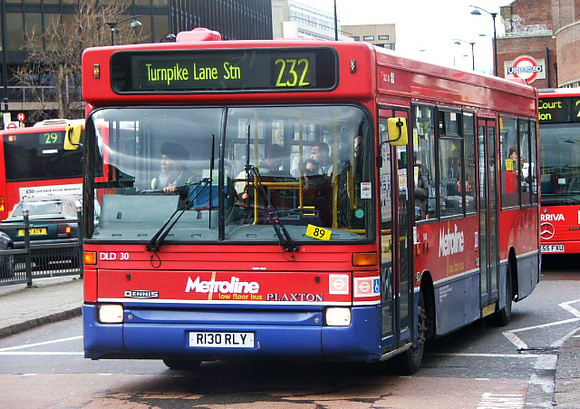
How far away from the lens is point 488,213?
45.1ft

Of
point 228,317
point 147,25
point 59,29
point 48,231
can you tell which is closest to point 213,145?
point 228,317

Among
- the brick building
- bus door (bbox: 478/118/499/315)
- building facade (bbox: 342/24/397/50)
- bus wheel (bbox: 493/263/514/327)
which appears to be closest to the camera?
bus door (bbox: 478/118/499/315)

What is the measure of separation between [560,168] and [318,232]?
13291 mm

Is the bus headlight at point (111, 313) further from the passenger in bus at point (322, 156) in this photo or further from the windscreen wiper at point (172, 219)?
the passenger in bus at point (322, 156)

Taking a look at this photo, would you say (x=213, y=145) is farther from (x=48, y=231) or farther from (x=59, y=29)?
(x=59, y=29)

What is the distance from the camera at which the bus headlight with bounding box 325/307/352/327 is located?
374 inches

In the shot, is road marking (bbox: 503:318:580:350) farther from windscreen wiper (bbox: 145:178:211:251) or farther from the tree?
the tree

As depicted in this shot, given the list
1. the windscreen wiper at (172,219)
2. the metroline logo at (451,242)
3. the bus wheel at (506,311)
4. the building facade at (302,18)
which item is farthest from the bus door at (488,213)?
the building facade at (302,18)

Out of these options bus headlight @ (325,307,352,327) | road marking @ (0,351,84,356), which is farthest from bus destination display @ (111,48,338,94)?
road marking @ (0,351,84,356)

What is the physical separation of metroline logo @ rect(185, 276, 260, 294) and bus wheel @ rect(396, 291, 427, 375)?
1.84 meters

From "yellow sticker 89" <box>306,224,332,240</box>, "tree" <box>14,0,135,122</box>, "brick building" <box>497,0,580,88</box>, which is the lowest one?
"yellow sticker 89" <box>306,224,332,240</box>

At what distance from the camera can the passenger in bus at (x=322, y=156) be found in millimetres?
9594

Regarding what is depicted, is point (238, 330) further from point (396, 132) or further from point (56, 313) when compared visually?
point (56, 313)

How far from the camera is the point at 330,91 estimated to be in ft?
31.5
